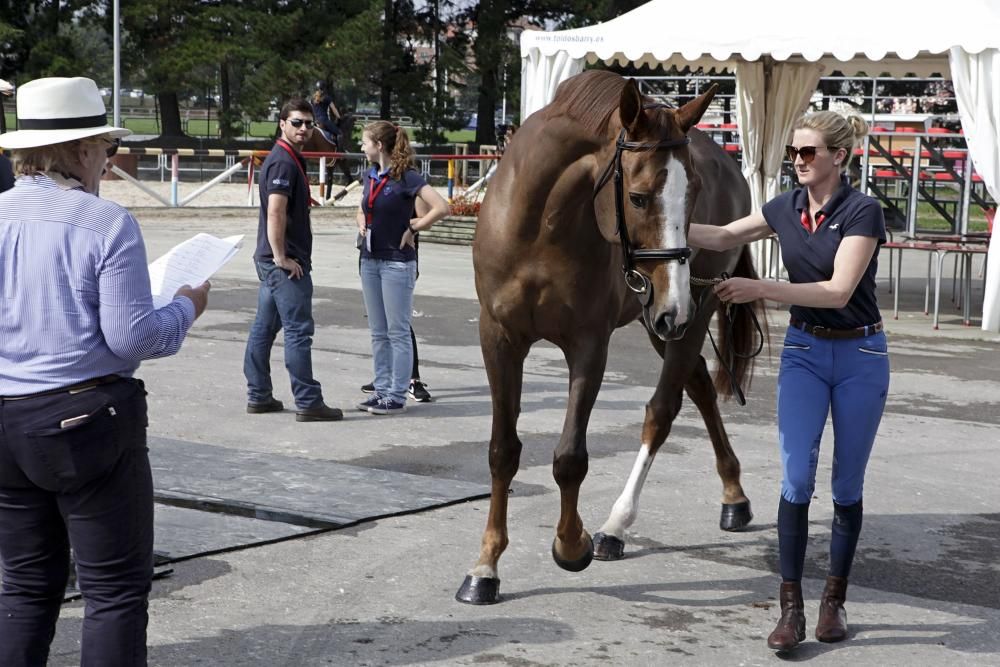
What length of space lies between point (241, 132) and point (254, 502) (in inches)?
1463

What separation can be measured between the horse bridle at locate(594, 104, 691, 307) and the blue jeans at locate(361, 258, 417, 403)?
13.7ft

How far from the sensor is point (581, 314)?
504 centimetres

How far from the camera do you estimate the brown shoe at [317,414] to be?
26.8 ft

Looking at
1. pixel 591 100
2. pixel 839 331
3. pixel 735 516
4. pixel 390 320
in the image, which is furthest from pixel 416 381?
pixel 839 331

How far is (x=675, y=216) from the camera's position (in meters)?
4.39

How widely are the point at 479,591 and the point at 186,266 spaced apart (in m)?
1.81

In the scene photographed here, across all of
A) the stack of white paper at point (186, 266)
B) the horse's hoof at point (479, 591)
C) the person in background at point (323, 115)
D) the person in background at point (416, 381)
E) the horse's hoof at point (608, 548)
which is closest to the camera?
the stack of white paper at point (186, 266)

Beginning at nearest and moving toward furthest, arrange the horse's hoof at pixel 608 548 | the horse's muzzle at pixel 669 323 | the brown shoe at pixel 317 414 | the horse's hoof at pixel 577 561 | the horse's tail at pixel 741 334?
1. the horse's muzzle at pixel 669 323
2. the horse's hoof at pixel 577 561
3. the horse's hoof at pixel 608 548
4. the horse's tail at pixel 741 334
5. the brown shoe at pixel 317 414

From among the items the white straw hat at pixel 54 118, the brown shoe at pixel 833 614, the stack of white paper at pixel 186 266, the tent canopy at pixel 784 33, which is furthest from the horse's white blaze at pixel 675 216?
the tent canopy at pixel 784 33

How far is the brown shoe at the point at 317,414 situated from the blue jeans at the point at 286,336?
0.09 ft

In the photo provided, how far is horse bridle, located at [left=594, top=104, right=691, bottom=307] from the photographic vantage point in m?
4.37

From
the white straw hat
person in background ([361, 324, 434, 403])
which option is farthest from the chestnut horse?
person in background ([361, 324, 434, 403])

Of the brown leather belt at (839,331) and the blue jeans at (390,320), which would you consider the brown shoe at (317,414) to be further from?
the brown leather belt at (839,331)

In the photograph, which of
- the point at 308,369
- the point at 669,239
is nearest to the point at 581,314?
the point at 669,239
